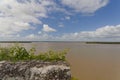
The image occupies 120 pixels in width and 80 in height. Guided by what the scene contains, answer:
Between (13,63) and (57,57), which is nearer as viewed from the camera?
(13,63)

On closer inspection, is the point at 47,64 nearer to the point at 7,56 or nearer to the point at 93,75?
the point at 7,56

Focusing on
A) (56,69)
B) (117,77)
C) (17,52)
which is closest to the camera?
(56,69)

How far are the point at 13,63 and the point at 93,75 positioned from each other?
20.8 ft

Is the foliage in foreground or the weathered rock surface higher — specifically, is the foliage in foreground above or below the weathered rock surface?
above

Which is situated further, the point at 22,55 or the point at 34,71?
the point at 22,55

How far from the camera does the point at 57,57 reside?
178 inches

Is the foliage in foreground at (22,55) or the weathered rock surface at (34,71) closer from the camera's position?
the weathered rock surface at (34,71)

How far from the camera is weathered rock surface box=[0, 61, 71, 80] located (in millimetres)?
3580

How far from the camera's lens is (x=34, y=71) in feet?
11.9

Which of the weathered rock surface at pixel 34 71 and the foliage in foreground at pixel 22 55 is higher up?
the foliage in foreground at pixel 22 55

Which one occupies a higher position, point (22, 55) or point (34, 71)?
point (22, 55)

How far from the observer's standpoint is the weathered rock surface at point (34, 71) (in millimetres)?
3580

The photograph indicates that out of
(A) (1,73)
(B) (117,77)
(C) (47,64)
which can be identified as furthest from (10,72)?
(B) (117,77)

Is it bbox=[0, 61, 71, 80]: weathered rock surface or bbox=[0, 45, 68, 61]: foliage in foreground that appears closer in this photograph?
bbox=[0, 61, 71, 80]: weathered rock surface
